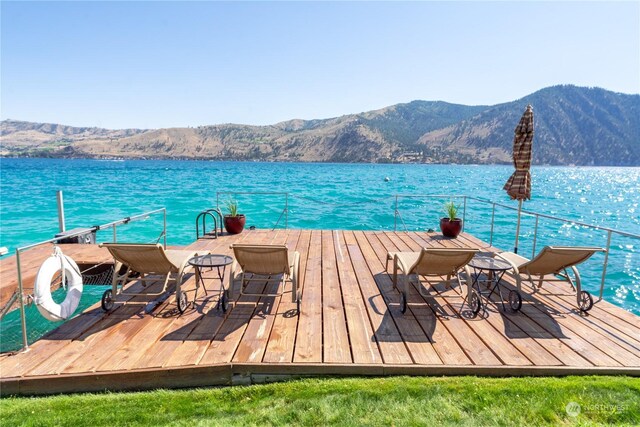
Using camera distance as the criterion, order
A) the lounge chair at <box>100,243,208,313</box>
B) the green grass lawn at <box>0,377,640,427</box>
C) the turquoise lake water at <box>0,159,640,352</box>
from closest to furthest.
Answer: the green grass lawn at <box>0,377,640,427</box> < the lounge chair at <box>100,243,208,313</box> < the turquoise lake water at <box>0,159,640,352</box>

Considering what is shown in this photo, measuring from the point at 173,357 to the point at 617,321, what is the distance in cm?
478

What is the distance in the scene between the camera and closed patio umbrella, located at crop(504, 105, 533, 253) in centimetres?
581

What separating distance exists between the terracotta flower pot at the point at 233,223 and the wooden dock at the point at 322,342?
11.4ft

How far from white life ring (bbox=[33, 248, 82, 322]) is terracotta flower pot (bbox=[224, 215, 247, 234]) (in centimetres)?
427

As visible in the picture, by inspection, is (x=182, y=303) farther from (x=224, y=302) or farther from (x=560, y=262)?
(x=560, y=262)

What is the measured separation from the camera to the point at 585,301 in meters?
4.20

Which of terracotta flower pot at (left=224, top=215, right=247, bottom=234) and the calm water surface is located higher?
terracotta flower pot at (left=224, top=215, right=247, bottom=234)

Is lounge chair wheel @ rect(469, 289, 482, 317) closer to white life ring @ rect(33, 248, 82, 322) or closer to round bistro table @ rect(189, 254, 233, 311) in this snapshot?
round bistro table @ rect(189, 254, 233, 311)

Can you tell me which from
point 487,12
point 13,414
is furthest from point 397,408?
point 487,12

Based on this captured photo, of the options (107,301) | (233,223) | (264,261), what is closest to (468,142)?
(233,223)

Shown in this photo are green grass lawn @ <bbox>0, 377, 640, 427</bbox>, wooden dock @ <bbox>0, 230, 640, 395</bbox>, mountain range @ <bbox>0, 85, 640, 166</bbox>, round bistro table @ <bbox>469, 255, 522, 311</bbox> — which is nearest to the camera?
green grass lawn @ <bbox>0, 377, 640, 427</bbox>

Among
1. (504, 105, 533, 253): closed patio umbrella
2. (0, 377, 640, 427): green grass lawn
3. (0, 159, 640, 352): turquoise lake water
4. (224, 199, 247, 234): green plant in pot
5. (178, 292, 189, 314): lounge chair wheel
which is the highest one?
(504, 105, 533, 253): closed patio umbrella

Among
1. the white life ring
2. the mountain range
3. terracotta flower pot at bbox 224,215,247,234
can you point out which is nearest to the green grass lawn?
the white life ring

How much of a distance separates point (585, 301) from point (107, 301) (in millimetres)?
5757
